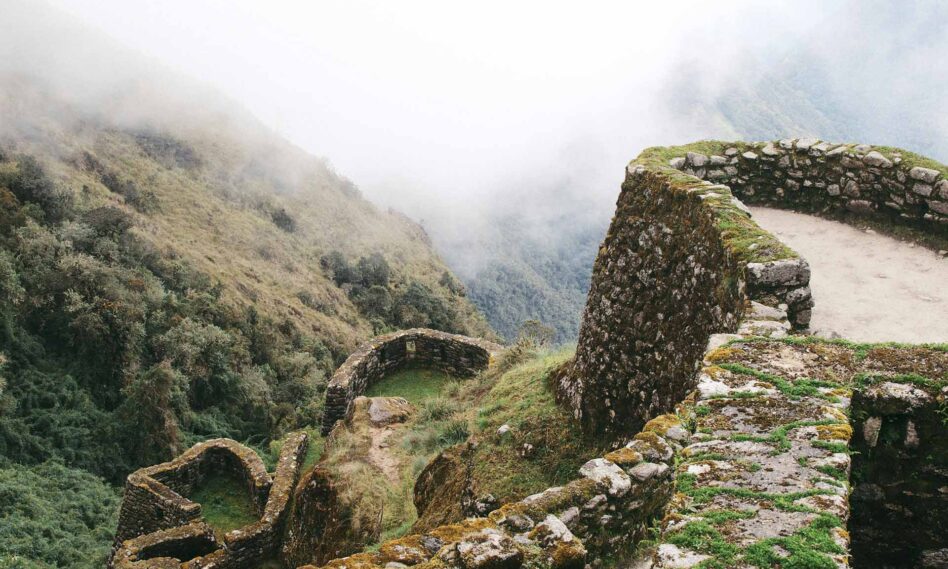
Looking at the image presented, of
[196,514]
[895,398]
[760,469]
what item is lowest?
[196,514]

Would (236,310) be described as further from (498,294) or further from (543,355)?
(498,294)

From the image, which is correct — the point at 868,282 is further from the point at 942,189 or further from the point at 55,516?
the point at 55,516

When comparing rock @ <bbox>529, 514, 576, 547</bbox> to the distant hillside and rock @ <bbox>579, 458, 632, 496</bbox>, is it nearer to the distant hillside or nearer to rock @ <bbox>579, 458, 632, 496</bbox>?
rock @ <bbox>579, 458, 632, 496</bbox>

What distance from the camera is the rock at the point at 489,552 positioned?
12.2ft

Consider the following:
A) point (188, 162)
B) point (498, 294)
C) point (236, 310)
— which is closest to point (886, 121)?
point (498, 294)

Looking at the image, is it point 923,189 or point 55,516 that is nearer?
point 923,189

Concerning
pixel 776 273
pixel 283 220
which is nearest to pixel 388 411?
pixel 776 273

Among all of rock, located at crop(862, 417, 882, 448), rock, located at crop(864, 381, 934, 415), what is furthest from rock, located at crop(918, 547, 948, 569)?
rock, located at crop(864, 381, 934, 415)

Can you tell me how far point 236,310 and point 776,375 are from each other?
35.5m

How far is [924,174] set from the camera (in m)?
8.44

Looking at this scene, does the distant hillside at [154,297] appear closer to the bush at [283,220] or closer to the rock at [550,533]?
the bush at [283,220]

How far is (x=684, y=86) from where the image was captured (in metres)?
157

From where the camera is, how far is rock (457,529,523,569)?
371cm

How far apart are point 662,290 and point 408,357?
12.0 meters
